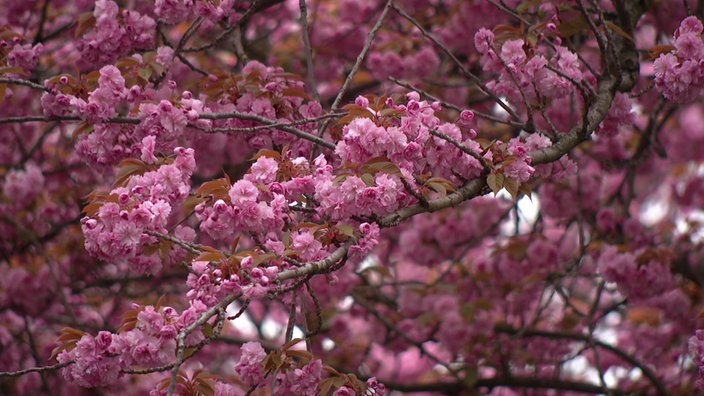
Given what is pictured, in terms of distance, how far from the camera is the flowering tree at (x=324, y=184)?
271cm

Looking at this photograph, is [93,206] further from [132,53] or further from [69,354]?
[132,53]

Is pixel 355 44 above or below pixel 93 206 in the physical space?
above

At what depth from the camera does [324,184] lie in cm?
272

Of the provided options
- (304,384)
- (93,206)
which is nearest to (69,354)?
(93,206)

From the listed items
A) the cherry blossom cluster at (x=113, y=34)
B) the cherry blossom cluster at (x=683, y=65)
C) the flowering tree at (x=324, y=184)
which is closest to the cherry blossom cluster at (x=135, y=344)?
the flowering tree at (x=324, y=184)

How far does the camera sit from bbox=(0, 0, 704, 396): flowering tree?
2.71m

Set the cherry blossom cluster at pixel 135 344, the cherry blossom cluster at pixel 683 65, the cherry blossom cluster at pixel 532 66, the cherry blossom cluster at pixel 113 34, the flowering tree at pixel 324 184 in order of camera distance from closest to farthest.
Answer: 1. the cherry blossom cluster at pixel 135 344
2. the flowering tree at pixel 324 184
3. the cherry blossom cluster at pixel 683 65
4. the cherry blossom cluster at pixel 532 66
5. the cherry blossom cluster at pixel 113 34

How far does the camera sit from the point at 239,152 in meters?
5.00

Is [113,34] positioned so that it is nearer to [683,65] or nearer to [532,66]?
[532,66]

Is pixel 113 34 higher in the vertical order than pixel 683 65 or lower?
higher

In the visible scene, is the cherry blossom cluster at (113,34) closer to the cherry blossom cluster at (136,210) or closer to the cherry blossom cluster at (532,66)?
the cherry blossom cluster at (136,210)

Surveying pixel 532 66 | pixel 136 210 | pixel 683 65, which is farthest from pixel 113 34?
pixel 683 65

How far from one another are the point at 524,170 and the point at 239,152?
2.43 meters

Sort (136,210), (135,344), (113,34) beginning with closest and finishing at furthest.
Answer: (135,344)
(136,210)
(113,34)
